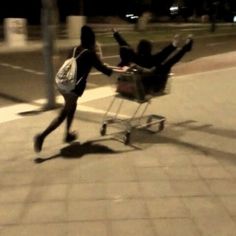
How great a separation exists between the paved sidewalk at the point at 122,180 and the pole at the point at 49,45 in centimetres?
41

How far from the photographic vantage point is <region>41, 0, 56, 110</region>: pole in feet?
29.8

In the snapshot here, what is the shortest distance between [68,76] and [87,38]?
50 cm

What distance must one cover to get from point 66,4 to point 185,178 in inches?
1667

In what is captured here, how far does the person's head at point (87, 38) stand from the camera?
6.60 meters

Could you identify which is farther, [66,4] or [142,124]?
[66,4]

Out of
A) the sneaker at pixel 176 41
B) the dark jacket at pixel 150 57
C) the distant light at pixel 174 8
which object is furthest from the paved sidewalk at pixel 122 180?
the distant light at pixel 174 8

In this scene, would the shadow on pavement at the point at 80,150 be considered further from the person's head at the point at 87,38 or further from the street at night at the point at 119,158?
the person's head at the point at 87,38

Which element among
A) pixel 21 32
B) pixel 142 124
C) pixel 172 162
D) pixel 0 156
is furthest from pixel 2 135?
pixel 21 32

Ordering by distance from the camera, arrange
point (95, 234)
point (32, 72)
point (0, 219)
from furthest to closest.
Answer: point (32, 72) → point (0, 219) → point (95, 234)

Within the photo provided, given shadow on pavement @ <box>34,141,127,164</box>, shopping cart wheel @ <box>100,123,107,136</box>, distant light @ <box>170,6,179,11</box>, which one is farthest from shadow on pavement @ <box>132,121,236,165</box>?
distant light @ <box>170,6,179,11</box>

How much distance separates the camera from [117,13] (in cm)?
5019

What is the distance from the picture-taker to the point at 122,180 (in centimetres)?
579

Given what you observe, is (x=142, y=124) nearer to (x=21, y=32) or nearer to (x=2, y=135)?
(x=2, y=135)

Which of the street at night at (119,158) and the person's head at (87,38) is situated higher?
the person's head at (87,38)
